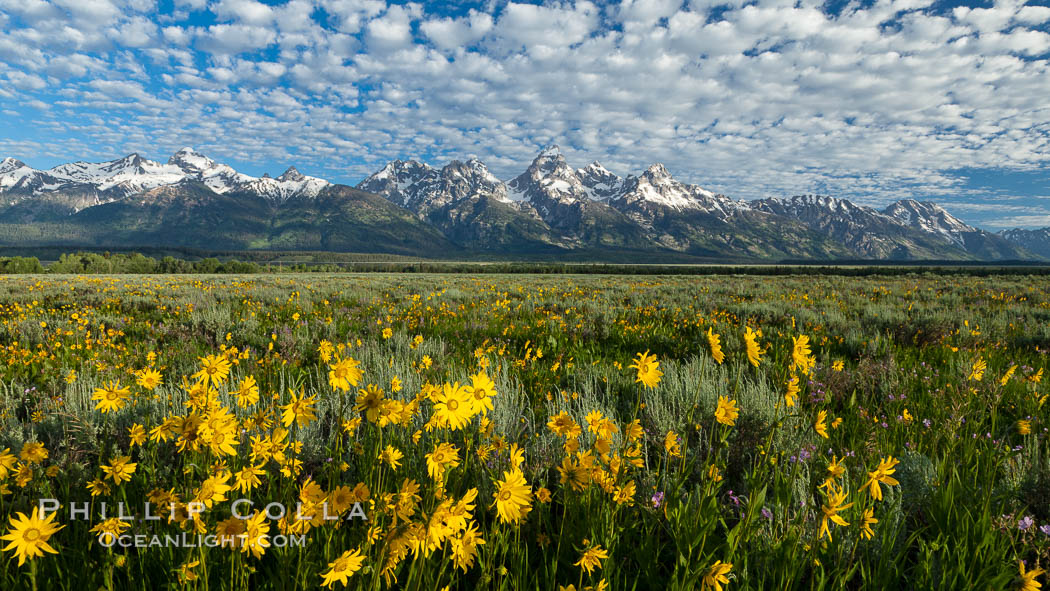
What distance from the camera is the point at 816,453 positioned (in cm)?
270

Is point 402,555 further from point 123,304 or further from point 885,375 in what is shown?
point 123,304

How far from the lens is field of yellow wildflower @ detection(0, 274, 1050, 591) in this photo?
1446 mm

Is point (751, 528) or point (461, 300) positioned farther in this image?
point (461, 300)

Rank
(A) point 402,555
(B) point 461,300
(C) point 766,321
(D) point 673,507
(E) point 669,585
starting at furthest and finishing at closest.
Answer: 1. (B) point 461,300
2. (C) point 766,321
3. (D) point 673,507
4. (E) point 669,585
5. (A) point 402,555

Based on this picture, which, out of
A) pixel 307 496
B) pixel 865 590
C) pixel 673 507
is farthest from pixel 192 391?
pixel 865 590

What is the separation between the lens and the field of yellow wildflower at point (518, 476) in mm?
1446

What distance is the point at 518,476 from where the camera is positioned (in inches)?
58.6

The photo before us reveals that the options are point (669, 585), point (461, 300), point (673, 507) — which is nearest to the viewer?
point (669, 585)

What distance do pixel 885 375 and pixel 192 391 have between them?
18.8 feet

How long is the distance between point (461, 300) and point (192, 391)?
426 inches

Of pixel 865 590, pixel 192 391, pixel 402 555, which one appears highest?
pixel 192 391

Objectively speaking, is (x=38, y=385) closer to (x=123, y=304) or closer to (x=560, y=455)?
(x=560, y=455)

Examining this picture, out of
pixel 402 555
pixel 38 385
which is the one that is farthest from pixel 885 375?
pixel 38 385

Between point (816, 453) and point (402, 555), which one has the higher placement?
point (402, 555)
